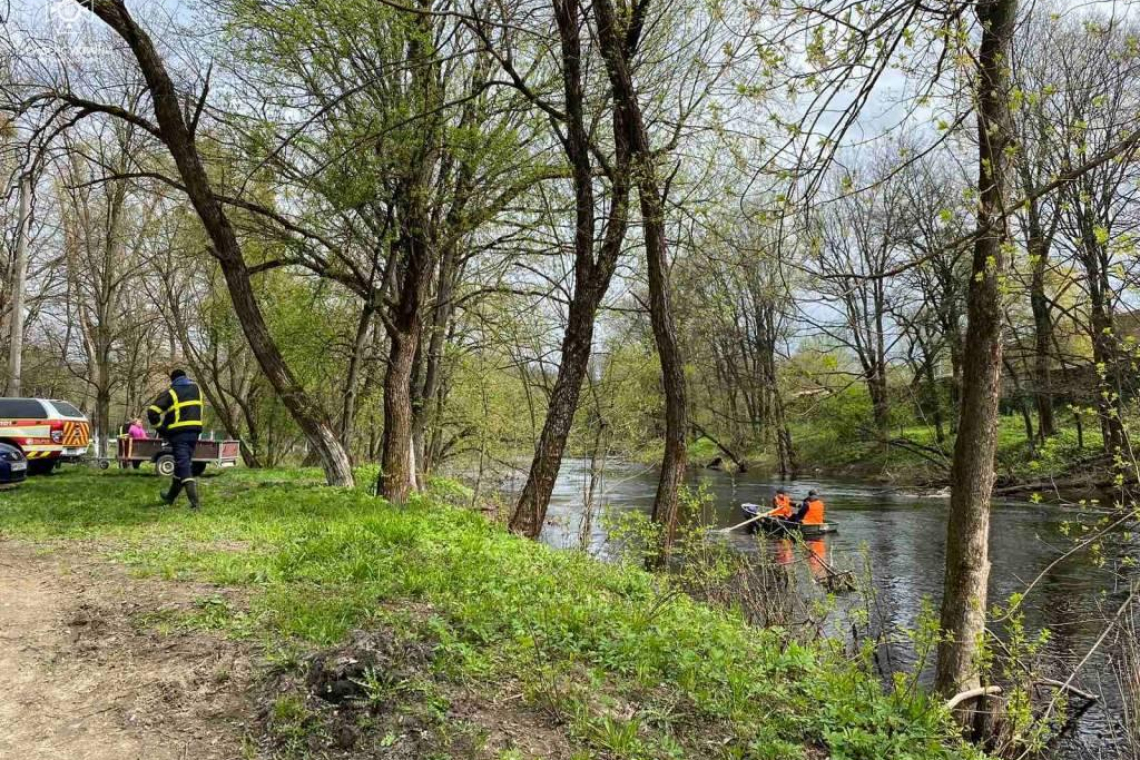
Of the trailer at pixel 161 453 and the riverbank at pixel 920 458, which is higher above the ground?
the trailer at pixel 161 453

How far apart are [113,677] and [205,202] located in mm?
7991

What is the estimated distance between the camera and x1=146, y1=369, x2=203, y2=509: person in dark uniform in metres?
9.09

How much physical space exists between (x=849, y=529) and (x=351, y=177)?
1454 centimetres

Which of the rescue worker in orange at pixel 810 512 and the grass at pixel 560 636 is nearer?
the grass at pixel 560 636

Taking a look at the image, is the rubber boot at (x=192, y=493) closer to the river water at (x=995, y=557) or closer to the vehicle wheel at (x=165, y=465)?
the river water at (x=995, y=557)

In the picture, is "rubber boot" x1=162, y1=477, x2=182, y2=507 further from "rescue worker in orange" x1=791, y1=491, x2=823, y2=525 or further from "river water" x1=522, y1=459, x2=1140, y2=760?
"rescue worker in orange" x1=791, y1=491, x2=823, y2=525

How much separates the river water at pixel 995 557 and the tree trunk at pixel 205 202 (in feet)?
15.1

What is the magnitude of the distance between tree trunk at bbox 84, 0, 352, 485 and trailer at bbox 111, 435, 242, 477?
4.98m

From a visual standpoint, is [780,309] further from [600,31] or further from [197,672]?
[197,672]

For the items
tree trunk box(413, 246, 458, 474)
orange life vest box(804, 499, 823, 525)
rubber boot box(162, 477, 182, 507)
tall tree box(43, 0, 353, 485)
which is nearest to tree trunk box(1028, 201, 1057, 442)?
orange life vest box(804, 499, 823, 525)

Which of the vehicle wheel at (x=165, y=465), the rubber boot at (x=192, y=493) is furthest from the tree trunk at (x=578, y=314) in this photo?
the vehicle wheel at (x=165, y=465)

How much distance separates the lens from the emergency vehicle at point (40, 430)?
1491 centimetres

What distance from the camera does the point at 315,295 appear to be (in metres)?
13.4

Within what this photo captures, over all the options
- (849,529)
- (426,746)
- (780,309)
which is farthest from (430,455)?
(426,746)
